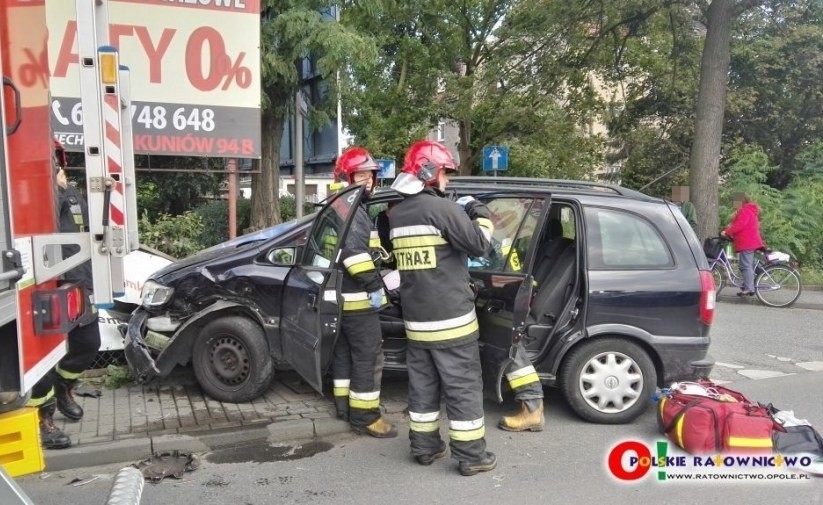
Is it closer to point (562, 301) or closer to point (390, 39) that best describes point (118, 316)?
point (562, 301)

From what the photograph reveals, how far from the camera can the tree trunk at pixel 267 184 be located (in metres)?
9.79

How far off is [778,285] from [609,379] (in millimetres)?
6935

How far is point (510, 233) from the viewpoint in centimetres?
476

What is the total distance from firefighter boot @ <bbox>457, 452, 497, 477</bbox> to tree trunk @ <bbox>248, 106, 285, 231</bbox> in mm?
6645

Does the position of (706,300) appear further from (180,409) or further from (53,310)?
(53,310)

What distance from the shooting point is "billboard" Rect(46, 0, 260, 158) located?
23.5 ft

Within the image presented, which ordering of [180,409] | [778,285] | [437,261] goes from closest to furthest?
[437,261] → [180,409] → [778,285]

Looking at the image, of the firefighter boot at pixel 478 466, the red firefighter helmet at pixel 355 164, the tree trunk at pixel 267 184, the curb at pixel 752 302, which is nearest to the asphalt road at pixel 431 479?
the firefighter boot at pixel 478 466

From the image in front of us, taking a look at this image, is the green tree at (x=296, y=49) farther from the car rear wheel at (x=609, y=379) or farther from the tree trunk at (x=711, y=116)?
the tree trunk at (x=711, y=116)

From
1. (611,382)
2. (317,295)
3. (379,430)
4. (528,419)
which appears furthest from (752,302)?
(317,295)

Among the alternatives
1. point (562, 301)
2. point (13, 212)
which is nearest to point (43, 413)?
point (13, 212)

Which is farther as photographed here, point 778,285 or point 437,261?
point 778,285

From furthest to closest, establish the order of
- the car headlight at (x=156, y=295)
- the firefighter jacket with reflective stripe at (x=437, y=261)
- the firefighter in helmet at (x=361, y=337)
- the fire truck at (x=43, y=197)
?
the car headlight at (x=156, y=295)
the firefighter in helmet at (x=361, y=337)
the firefighter jacket with reflective stripe at (x=437, y=261)
the fire truck at (x=43, y=197)

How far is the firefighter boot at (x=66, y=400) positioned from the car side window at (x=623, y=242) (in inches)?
152
